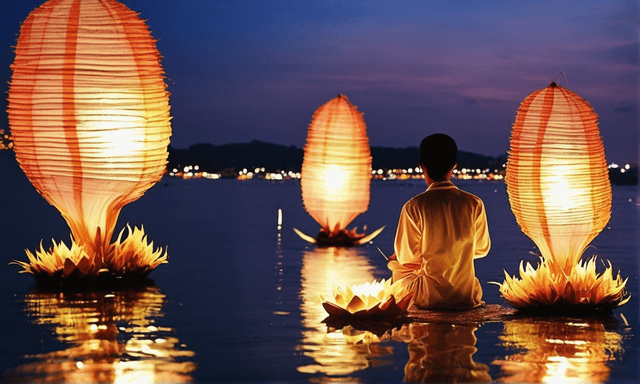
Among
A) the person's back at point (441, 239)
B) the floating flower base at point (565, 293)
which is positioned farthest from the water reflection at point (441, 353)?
the floating flower base at point (565, 293)

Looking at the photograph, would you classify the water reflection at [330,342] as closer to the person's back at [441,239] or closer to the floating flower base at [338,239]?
the person's back at [441,239]

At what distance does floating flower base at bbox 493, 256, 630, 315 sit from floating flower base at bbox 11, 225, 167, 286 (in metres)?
3.69

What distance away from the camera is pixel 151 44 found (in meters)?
8.35

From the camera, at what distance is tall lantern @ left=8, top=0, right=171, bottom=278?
7973 millimetres

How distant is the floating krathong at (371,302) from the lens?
20.1 feet

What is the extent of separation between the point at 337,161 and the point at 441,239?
6911 millimetres

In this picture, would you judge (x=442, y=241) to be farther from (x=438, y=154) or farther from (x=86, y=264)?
(x=86, y=264)

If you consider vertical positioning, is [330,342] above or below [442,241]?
below

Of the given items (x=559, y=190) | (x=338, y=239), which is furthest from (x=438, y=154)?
(x=338, y=239)

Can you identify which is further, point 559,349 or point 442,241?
point 442,241

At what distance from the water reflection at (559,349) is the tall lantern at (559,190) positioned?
1.18ft

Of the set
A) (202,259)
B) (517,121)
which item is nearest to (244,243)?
(202,259)

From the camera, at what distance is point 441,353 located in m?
5.16

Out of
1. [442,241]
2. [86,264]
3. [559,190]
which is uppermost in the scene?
[559,190]
